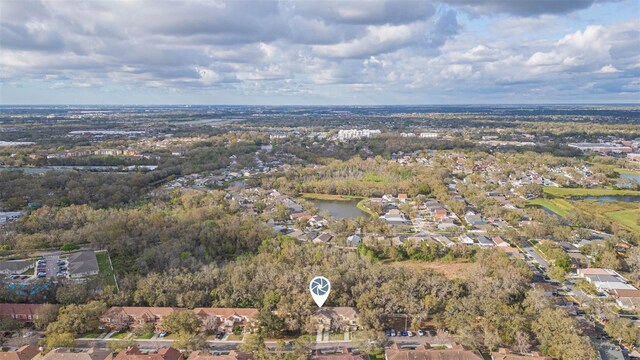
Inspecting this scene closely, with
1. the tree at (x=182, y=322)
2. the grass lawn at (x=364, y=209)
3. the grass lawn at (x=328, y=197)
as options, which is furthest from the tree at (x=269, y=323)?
the grass lawn at (x=328, y=197)

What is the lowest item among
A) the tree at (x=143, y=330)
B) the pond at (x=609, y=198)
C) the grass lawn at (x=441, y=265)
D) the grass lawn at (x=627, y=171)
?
the pond at (x=609, y=198)

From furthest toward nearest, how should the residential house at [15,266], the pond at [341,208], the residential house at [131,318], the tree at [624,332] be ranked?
the pond at [341,208] → the residential house at [15,266] → the residential house at [131,318] → the tree at [624,332]

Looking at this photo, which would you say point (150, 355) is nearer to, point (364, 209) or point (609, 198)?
point (364, 209)

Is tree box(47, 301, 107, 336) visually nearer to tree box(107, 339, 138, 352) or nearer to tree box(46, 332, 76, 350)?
tree box(46, 332, 76, 350)

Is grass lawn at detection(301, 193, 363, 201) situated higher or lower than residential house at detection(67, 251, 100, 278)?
lower

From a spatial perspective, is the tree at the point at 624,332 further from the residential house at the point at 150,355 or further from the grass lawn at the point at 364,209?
the grass lawn at the point at 364,209

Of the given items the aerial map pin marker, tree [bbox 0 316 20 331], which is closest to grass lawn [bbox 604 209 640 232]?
the aerial map pin marker
